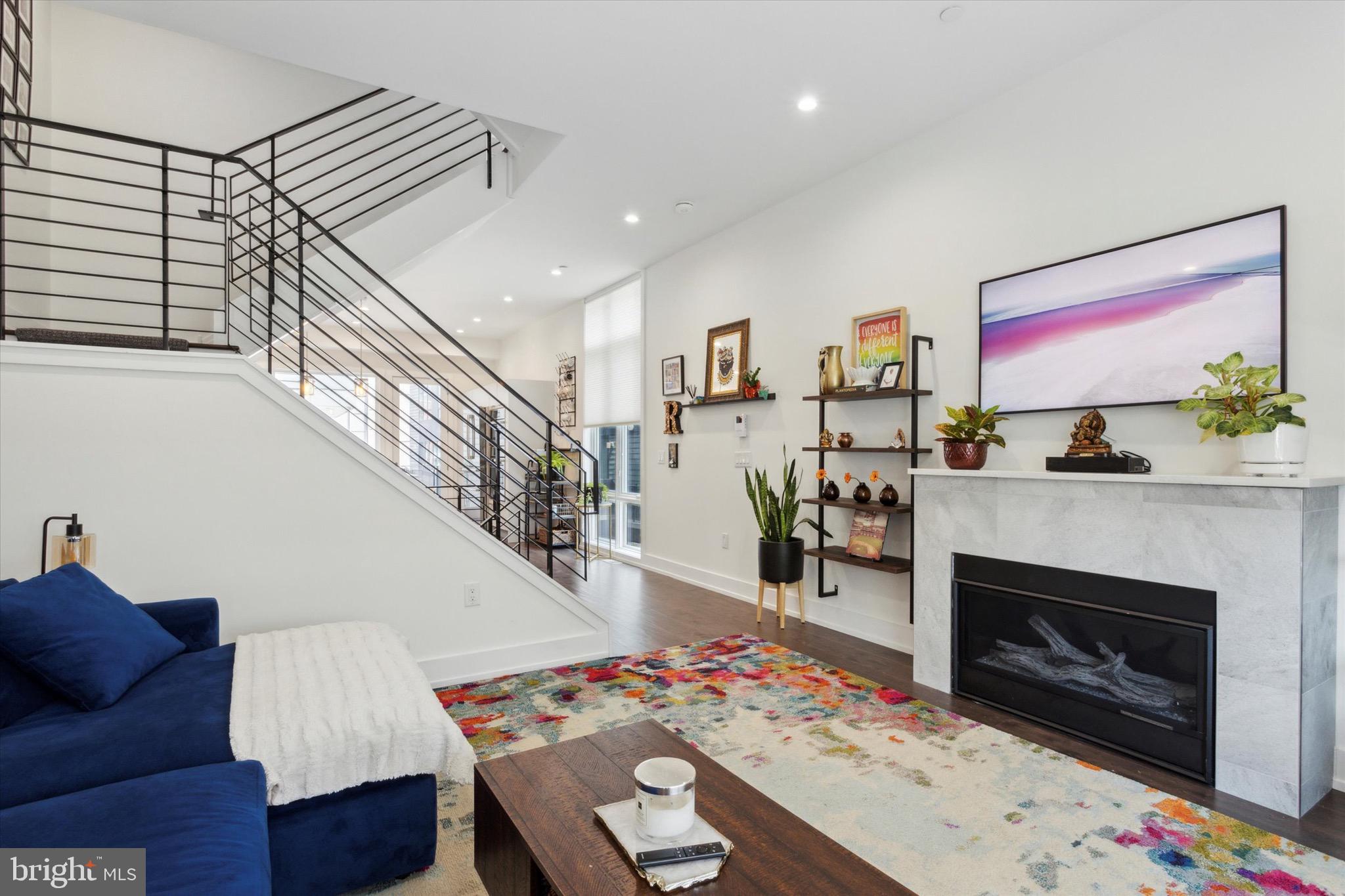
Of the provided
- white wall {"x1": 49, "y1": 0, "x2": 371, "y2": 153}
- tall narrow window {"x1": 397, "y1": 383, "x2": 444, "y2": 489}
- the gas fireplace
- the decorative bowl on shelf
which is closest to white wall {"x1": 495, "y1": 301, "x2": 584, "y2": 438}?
tall narrow window {"x1": 397, "y1": 383, "x2": 444, "y2": 489}

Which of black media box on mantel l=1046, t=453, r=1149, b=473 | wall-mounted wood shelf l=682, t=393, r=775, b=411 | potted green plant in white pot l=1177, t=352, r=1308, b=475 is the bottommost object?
black media box on mantel l=1046, t=453, r=1149, b=473

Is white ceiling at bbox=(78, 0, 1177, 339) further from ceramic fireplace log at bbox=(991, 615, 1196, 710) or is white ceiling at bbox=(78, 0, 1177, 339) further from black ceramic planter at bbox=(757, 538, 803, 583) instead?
ceramic fireplace log at bbox=(991, 615, 1196, 710)

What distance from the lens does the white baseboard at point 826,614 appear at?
393 cm

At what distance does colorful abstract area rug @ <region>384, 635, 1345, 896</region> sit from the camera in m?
1.83

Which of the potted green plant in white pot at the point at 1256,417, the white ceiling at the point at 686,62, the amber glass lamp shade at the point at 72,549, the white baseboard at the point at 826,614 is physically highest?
the white ceiling at the point at 686,62

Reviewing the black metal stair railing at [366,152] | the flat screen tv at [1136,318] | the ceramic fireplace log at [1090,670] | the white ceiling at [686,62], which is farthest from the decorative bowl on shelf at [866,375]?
the black metal stair railing at [366,152]

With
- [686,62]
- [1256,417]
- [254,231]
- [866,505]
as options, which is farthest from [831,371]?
[254,231]

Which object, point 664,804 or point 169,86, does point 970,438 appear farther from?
point 169,86

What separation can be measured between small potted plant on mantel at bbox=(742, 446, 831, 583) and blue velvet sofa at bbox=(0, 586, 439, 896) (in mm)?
2791

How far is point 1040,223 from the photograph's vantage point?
322 centimetres

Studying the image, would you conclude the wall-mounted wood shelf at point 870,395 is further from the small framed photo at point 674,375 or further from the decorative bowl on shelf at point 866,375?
the small framed photo at point 674,375

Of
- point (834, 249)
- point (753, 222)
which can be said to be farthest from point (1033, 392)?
point (753, 222)

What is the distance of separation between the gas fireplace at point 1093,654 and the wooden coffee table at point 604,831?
1885mm

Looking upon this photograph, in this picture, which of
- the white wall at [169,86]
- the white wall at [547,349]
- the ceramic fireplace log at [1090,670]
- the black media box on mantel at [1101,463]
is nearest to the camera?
the ceramic fireplace log at [1090,670]
